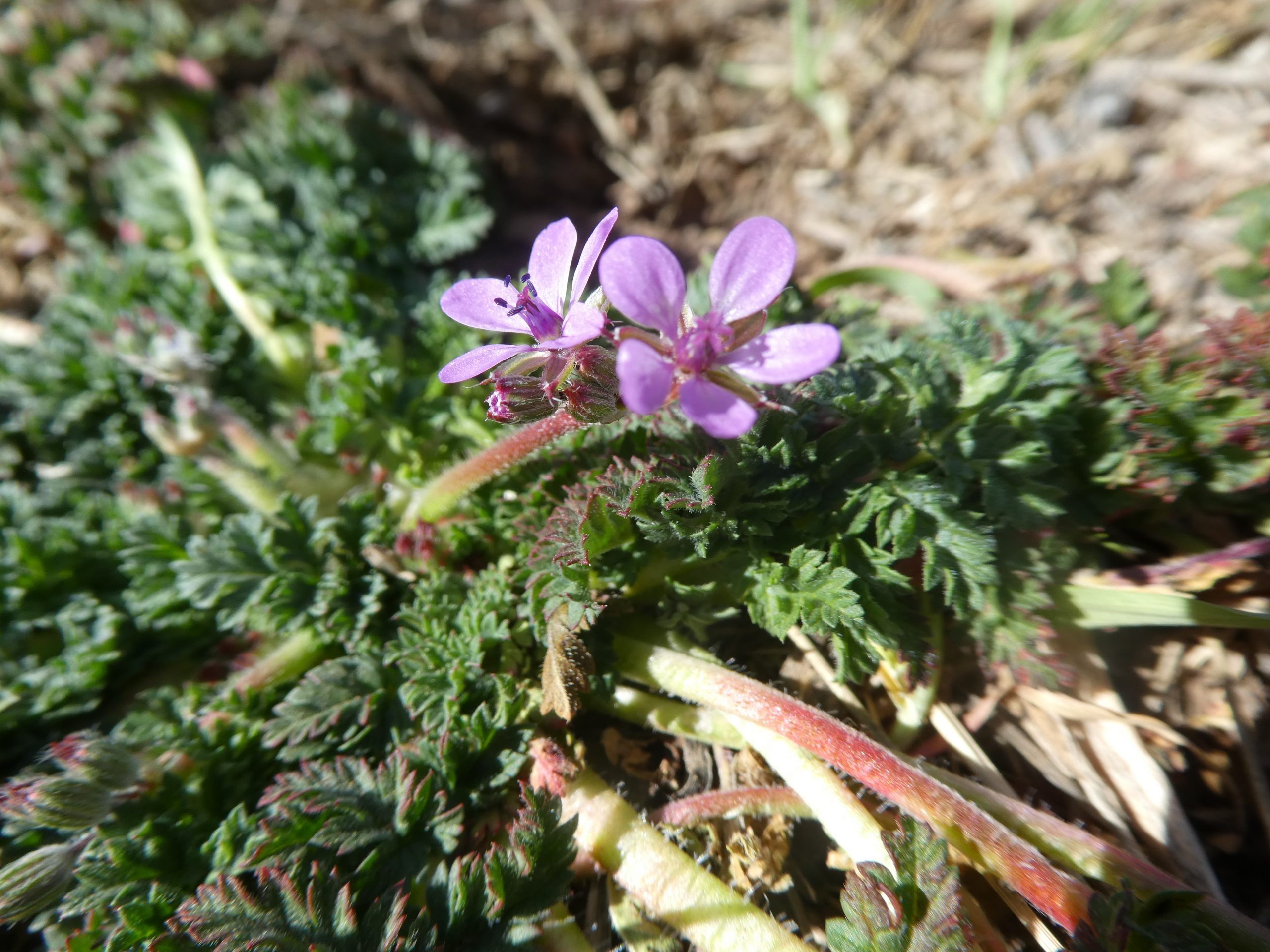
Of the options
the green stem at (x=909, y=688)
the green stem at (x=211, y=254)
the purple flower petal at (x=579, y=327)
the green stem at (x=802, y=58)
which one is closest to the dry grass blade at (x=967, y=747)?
the green stem at (x=909, y=688)

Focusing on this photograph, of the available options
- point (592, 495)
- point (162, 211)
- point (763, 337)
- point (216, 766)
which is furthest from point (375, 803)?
point (162, 211)

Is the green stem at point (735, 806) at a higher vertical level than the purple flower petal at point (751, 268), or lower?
lower

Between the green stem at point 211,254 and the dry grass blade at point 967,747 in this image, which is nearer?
the dry grass blade at point 967,747

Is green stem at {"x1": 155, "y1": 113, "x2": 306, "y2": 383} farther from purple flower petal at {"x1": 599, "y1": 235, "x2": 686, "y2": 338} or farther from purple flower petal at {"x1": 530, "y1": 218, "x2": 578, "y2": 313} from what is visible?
purple flower petal at {"x1": 599, "y1": 235, "x2": 686, "y2": 338}

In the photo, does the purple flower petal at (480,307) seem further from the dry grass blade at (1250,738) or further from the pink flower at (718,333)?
the dry grass blade at (1250,738)

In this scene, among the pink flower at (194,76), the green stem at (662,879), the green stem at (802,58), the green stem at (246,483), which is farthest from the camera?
the green stem at (802,58)

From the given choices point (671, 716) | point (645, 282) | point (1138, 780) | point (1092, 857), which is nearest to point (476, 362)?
point (645, 282)

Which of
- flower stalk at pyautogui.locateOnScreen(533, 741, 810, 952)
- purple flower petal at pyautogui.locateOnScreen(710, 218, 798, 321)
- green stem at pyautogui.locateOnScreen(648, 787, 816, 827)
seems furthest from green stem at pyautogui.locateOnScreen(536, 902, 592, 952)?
purple flower petal at pyautogui.locateOnScreen(710, 218, 798, 321)

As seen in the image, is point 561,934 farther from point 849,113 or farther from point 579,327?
point 849,113
